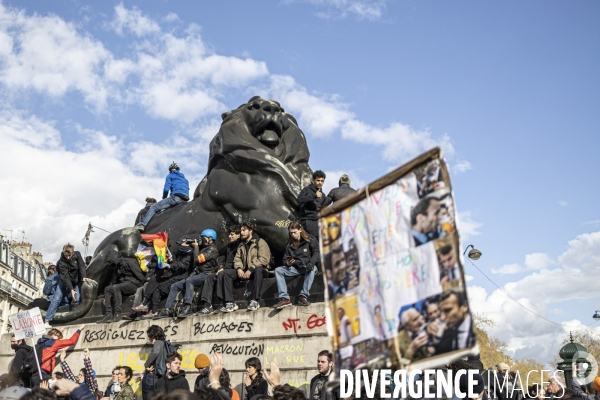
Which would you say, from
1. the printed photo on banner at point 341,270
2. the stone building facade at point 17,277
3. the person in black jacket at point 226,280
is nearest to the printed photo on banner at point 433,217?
the printed photo on banner at point 341,270

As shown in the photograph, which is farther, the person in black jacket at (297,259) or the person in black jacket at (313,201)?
the person in black jacket at (313,201)

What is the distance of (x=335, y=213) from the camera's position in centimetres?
434

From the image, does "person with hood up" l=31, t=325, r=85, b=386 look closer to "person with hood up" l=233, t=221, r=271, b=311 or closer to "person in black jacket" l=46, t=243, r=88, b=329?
"person in black jacket" l=46, t=243, r=88, b=329

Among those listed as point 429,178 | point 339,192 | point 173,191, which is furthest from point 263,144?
point 429,178

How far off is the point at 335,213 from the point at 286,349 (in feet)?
18.1

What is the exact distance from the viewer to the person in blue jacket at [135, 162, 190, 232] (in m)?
14.2

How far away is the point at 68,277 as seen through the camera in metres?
13.1

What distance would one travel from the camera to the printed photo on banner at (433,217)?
3672 millimetres

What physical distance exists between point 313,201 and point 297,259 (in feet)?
3.86

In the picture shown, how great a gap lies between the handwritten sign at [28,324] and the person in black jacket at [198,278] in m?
2.09

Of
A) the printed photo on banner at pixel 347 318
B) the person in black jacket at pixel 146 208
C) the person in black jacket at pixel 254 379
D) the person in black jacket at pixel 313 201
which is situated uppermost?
the person in black jacket at pixel 146 208

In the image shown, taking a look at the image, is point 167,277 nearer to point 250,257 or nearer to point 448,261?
point 250,257

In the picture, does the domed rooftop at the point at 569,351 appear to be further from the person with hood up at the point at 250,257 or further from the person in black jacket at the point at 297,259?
the person with hood up at the point at 250,257

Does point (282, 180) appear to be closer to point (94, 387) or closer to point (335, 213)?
point (94, 387)
